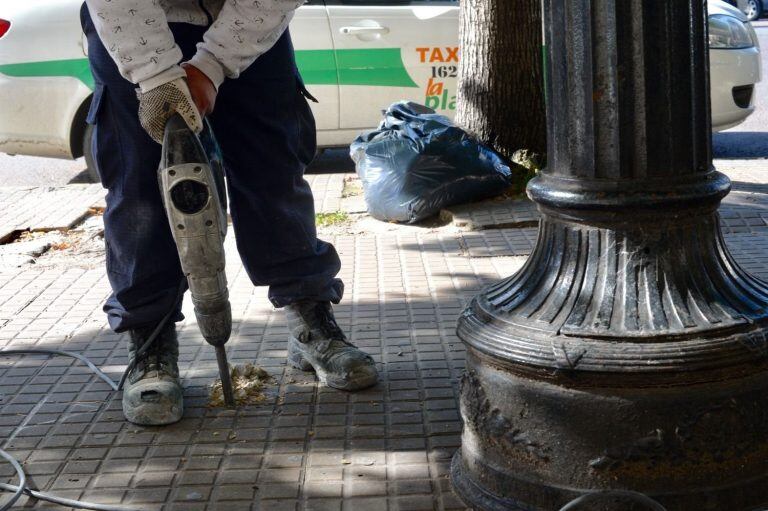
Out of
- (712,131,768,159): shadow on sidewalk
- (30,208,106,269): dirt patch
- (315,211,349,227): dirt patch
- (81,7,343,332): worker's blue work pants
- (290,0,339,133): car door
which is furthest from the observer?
(712,131,768,159): shadow on sidewalk

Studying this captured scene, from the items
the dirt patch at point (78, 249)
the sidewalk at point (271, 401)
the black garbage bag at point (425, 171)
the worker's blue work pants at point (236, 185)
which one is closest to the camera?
the sidewalk at point (271, 401)

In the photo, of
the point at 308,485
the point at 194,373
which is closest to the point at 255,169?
the point at 194,373

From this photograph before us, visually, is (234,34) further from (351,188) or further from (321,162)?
(321,162)

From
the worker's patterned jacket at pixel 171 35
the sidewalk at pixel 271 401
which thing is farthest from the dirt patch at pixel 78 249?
the worker's patterned jacket at pixel 171 35

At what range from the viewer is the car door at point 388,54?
7438 millimetres

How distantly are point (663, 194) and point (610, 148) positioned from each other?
0.16m

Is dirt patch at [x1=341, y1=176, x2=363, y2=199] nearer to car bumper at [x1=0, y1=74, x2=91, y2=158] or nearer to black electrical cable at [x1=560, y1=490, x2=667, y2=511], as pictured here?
car bumper at [x1=0, y1=74, x2=91, y2=158]

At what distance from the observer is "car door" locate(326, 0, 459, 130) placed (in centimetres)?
744

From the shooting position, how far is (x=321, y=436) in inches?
118

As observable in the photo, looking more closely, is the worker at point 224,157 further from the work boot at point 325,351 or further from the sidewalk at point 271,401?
the sidewalk at point 271,401

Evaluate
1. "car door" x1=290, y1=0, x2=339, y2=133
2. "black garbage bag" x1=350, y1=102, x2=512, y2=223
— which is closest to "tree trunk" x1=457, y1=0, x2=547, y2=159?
"black garbage bag" x1=350, y1=102, x2=512, y2=223

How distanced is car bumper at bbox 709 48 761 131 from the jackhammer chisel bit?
5.79m

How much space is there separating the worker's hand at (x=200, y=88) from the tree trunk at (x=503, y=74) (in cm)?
344

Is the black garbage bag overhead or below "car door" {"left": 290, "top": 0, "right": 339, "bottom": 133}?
below
